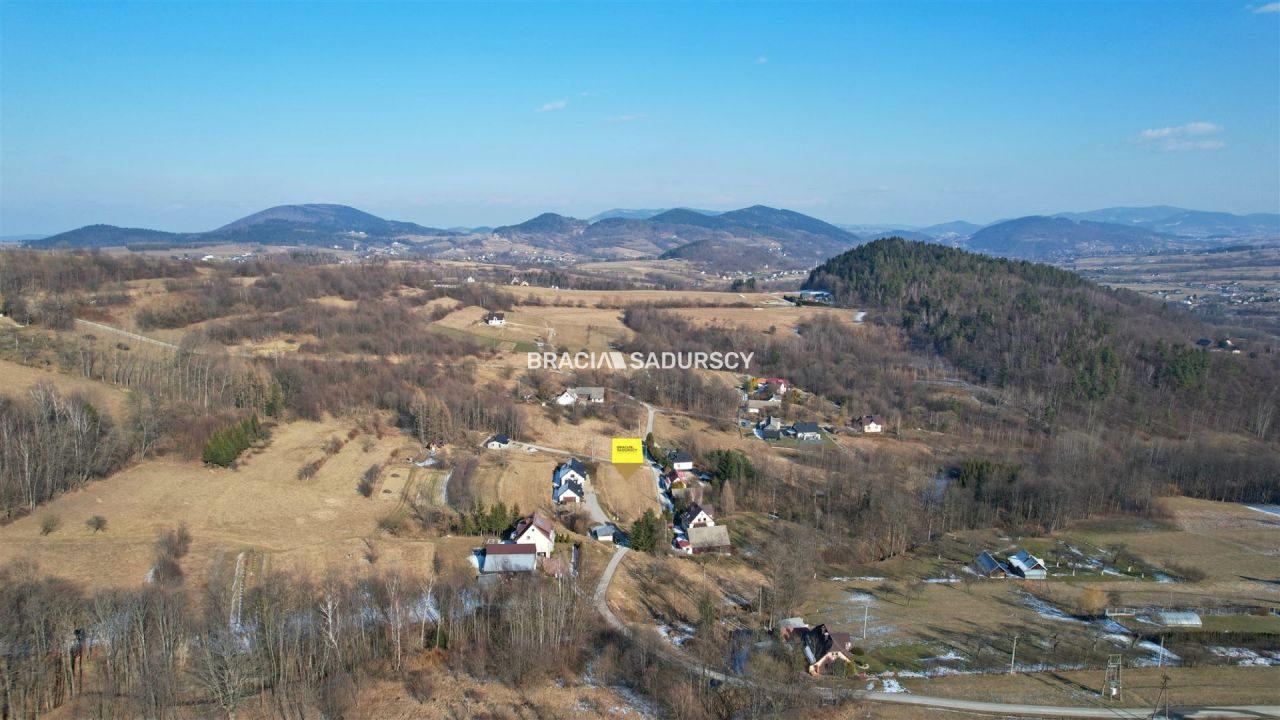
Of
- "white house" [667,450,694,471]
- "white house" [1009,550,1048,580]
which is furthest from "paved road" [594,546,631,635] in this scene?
"white house" [1009,550,1048,580]

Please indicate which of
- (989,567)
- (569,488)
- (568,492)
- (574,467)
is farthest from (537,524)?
(989,567)

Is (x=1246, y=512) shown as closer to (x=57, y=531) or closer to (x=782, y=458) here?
(x=782, y=458)

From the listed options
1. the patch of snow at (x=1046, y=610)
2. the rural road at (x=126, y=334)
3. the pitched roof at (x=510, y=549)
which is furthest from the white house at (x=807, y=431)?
the rural road at (x=126, y=334)

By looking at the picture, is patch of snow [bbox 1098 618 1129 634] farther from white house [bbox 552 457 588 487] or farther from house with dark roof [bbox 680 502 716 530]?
white house [bbox 552 457 588 487]

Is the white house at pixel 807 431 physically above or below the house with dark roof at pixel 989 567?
above

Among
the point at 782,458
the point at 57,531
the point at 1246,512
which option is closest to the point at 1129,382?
the point at 1246,512

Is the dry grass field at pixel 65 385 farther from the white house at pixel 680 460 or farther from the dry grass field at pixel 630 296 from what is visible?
the dry grass field at pixel 630 296
